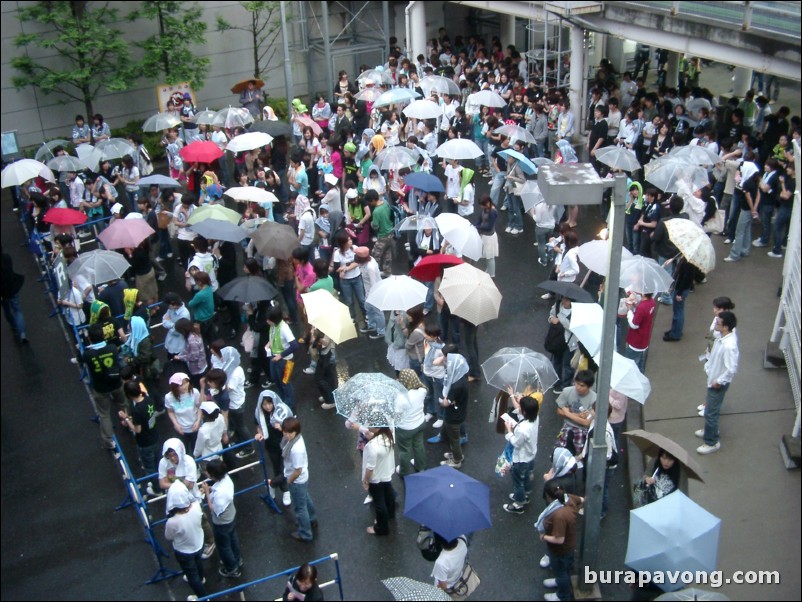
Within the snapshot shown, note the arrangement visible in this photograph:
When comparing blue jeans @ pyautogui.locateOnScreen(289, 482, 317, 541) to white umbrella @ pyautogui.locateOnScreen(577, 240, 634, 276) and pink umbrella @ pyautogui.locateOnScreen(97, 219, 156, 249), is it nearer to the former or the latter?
white umbrella @ pyautogui.locateOnScreen(577, 240, 634, 276)

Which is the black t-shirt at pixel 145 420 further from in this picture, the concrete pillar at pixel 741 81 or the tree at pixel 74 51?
the concrete pillar at pixel 741 81

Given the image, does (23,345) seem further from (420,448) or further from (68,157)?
(420,448)

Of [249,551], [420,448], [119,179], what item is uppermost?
[119,179]

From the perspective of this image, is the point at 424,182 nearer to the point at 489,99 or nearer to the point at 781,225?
the point at 489,99

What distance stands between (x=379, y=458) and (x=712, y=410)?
12.0 feet

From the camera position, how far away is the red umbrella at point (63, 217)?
40.2 feet

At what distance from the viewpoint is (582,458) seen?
779cm

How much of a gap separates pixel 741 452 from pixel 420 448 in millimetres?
3435

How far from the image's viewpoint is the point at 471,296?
9445mm

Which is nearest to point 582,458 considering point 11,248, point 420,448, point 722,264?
point 420,448

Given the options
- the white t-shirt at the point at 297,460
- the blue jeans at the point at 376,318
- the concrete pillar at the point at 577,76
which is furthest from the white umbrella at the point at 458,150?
the white t-shirt at the point at 297,460

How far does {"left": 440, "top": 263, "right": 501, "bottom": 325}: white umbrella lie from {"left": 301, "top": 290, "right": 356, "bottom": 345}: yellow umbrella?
121cm

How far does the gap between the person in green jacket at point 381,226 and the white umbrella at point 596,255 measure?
316cm

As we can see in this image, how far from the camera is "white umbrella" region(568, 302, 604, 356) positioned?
8508 millimetres
